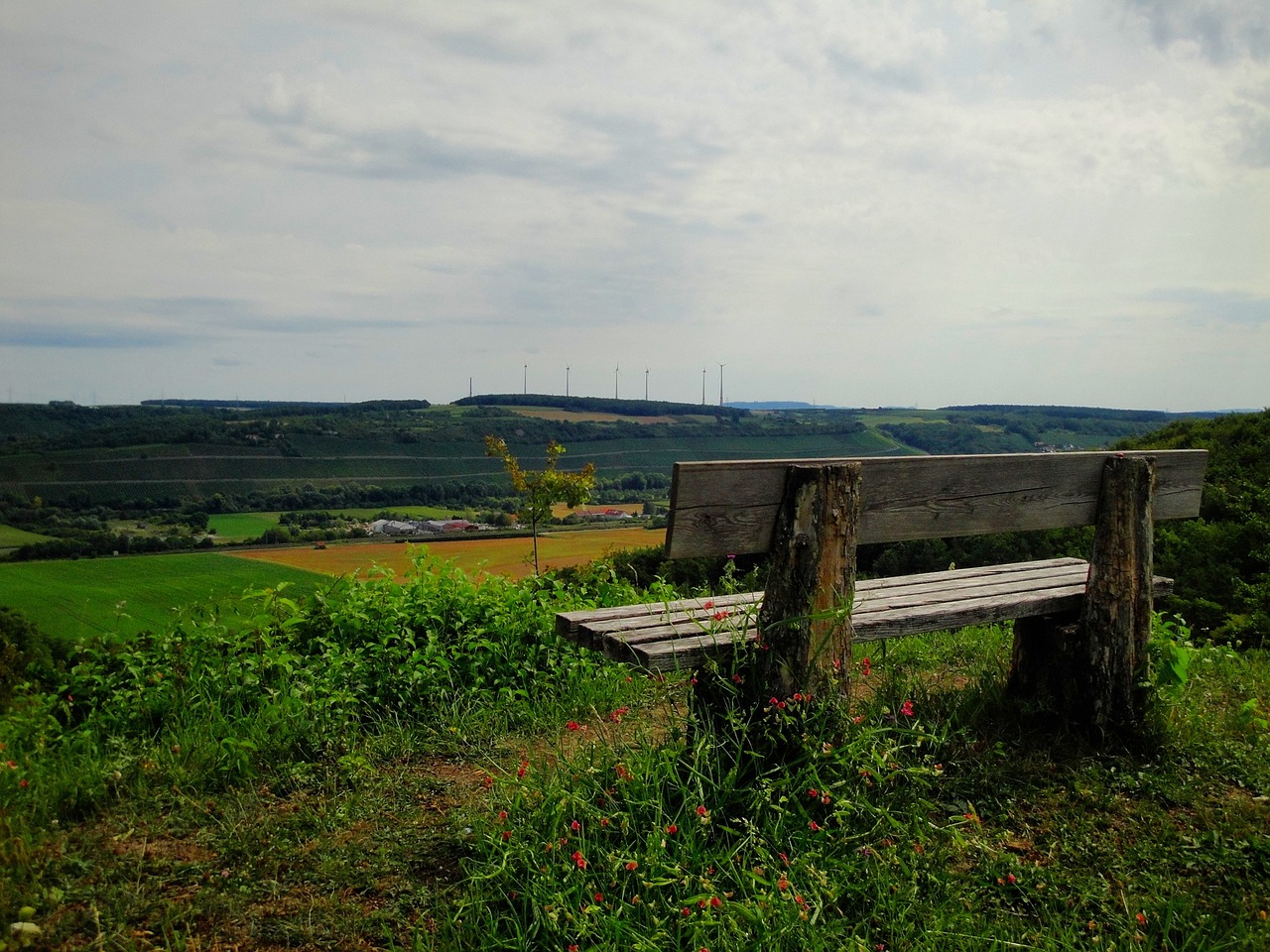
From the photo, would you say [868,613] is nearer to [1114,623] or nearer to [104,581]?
[1114,623]

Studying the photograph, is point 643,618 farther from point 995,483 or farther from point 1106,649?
point 1106,649

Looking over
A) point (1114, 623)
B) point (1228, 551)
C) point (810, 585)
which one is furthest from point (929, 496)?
point (1228, 551)

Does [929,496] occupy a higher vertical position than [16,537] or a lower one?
higher

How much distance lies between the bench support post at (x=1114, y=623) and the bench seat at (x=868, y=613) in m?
0.19

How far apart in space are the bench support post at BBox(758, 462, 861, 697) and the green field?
13637 mm

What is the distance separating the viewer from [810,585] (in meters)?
3.01

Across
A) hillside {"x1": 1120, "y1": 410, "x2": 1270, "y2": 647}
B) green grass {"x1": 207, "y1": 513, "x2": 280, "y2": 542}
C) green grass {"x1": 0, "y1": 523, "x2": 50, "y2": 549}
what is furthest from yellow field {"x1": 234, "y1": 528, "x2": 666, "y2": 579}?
green grass {"x1": 0, "y1": 523, "x2": 50, "y2": 549}

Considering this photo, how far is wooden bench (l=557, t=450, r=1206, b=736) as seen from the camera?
118 inches

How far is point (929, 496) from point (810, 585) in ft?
2.43

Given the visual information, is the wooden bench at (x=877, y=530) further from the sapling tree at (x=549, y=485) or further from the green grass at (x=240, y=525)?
the green grass at (x=240, y=525)

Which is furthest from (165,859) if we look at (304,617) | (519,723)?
(304,617)

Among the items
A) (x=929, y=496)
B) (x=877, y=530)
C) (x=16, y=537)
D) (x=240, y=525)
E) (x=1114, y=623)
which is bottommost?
(x=16, y=537)

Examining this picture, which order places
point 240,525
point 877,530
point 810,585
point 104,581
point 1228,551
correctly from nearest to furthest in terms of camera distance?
point 810,585, point 877,530, point 1228,551, point 104,581, point 240,525

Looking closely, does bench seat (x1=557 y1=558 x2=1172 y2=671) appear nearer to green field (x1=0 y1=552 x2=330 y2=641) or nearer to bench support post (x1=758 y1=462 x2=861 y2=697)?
bench support post (x1=758 y1=462 x2=861 y2=697)
